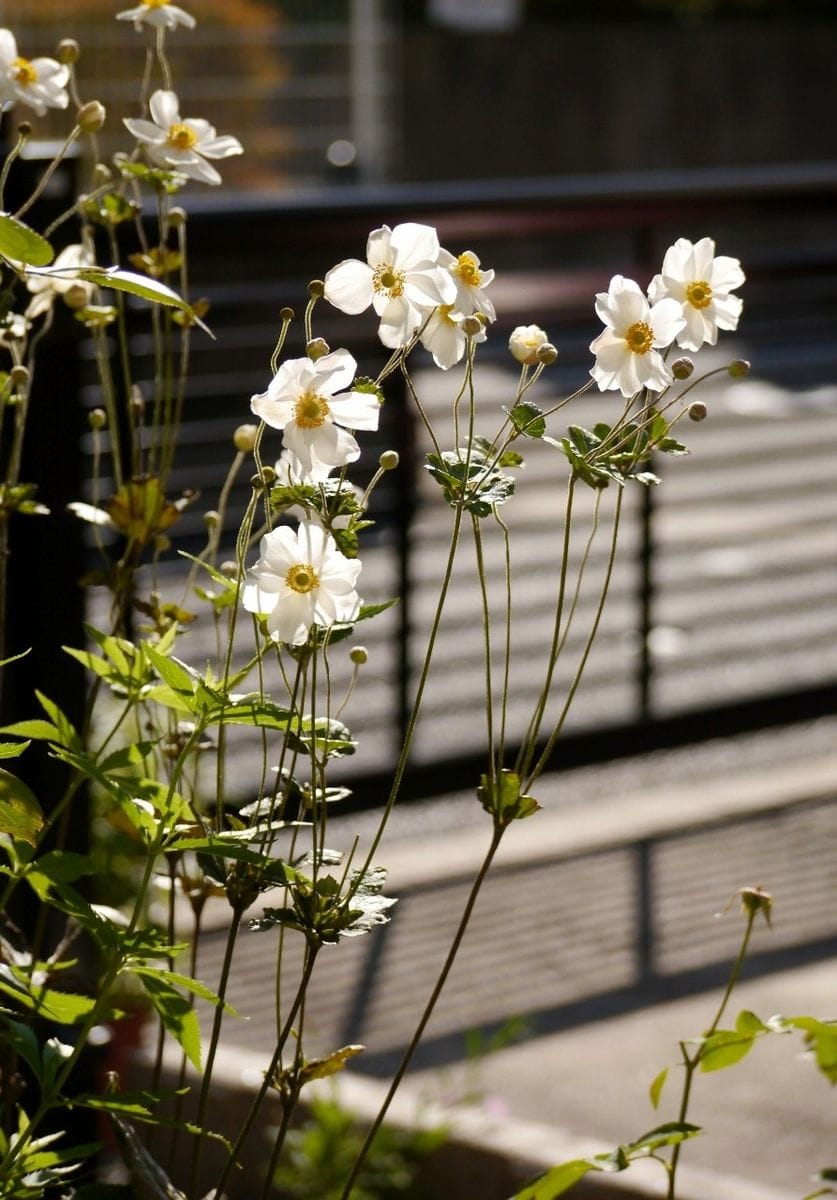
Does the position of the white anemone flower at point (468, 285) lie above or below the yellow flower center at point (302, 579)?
above

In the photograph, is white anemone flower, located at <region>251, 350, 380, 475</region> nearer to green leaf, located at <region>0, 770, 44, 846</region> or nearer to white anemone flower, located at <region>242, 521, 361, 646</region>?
white anemone flower, located at <region>242, 521, 361, 646</region>

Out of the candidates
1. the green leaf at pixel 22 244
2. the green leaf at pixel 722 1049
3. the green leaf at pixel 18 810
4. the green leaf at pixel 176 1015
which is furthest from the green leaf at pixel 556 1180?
the green leaf at pixel 22 244

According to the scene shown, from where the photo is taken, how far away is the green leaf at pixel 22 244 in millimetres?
805

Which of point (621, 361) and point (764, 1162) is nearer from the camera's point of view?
point (621, 361)

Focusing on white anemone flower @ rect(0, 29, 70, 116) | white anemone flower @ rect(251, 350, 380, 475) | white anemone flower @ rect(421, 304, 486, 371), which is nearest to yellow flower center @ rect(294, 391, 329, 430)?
white anemone flower @ rect(251, 350, 380, 475)

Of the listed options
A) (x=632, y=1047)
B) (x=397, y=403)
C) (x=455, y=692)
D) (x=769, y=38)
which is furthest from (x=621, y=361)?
(x=769, y=38)

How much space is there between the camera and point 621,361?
0.93m

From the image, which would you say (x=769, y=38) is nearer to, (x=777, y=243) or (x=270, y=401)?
(x=777, y=243)

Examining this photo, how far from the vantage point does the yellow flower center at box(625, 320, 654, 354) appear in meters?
0.92

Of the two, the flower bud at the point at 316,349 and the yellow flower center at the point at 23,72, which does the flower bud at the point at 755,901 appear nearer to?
the flower bud at the point at 316,349

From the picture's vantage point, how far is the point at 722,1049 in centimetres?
109

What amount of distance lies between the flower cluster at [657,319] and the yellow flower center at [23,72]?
397 mm

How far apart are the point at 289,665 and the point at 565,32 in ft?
44.1

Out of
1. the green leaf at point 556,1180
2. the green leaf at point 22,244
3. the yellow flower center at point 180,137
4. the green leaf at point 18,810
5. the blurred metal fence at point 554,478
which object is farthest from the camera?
the blurred metal fence at point 554,478
